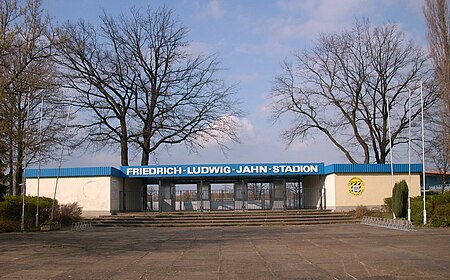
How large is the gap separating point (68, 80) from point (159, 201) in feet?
39.5

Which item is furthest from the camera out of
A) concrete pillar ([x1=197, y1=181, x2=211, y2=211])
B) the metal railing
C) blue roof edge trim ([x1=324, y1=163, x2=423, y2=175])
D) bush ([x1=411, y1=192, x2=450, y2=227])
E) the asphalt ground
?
concrete pillar ([x1=197, y1=181, x2=211, y2=211])

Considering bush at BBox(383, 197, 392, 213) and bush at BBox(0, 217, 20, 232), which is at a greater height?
bush at BBox(383, 197, 392, 213)

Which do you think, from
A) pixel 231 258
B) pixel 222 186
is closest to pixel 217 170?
pixel 222 186

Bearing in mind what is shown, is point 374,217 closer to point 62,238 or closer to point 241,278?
point 62,238

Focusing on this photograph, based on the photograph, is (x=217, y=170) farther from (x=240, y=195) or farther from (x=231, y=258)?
(x=231, y=258)

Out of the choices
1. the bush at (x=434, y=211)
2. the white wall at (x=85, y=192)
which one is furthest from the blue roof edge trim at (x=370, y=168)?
the white wall at (x=85, y=192)

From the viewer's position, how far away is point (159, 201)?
39906mm

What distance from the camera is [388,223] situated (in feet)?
92.1

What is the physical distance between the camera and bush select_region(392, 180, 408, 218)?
29.1 metres

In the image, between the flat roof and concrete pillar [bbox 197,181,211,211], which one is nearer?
the flat roof

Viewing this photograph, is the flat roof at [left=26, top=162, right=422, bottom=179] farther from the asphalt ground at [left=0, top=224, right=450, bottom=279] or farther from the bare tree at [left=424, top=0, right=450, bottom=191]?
the asphalt ground at [left=0, top=224, right=450, bottom=279]

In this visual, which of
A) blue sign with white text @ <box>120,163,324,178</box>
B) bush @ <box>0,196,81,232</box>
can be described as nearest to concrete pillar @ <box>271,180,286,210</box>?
blue sign with white text @ <box>120,163,324,178</box>

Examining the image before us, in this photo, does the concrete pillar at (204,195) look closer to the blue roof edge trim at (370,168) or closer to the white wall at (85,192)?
the white wall at (85,192)

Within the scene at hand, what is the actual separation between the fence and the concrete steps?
51.1 inches
